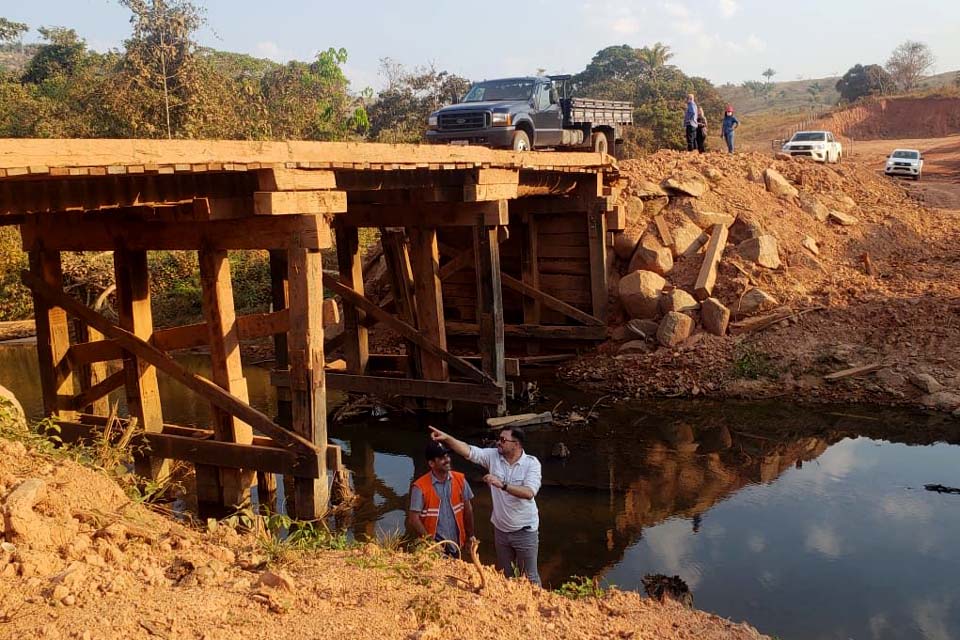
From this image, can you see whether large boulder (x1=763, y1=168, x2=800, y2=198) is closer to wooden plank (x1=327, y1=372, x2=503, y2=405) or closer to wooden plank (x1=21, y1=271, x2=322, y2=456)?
wooden plank (x1=327, y1=372, x2=503, y2=405)

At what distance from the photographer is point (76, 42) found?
130 ft

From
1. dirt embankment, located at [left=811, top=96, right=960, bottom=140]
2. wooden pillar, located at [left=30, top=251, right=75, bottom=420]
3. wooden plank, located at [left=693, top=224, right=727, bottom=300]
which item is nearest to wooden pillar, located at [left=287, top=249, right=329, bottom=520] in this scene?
wooden pillar, located at [left=30, top=251, right=75, bottom=420]

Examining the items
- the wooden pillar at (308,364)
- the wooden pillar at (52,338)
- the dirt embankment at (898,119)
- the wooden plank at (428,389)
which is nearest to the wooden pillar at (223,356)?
the wooden pillar at (308,364)

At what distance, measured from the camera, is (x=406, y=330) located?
36.4ft

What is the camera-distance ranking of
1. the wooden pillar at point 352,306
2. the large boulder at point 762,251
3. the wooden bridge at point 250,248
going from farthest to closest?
the large boulder at point 762,251, the wooden pillar at point 352,306, the wooden bridge at point 250,248

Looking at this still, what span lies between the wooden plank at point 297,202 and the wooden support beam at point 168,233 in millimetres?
103

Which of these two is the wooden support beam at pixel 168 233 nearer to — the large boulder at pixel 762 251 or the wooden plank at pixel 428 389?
the wooden plank at pixel 428 389

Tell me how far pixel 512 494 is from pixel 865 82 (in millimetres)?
56677

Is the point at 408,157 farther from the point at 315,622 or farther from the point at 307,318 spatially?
the point at 315,622

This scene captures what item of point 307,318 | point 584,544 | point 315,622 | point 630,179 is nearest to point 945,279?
point 630,179

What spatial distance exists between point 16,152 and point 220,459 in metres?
3.64

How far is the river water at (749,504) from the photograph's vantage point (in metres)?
7.07

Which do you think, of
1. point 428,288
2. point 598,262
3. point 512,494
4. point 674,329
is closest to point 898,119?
point 598,262

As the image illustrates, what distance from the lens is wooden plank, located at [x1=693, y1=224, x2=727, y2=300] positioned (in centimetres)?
1446
